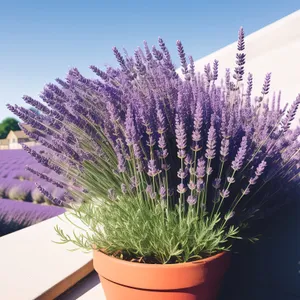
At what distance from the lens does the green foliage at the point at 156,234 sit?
104 centimetres

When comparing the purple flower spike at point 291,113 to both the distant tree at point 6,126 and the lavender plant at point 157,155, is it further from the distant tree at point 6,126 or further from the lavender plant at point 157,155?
the distant tree at point 6,126

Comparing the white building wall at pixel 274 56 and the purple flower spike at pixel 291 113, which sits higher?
the white building wall at pixel 274 56

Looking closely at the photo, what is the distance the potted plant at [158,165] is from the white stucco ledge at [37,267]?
0.34m

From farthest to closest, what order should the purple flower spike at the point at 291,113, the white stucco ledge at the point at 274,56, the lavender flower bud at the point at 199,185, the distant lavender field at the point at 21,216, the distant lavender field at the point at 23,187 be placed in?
the distant lavender field at the point at 23,187 < the distant lavender field at the point at 21,216 < the white stucco ledge at the point at 274,56 < the purple flower spike at the point at 291,113 < the lavender flower bud at the point at 199,185

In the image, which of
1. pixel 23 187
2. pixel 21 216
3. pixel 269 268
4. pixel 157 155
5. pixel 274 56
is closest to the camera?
pixel 157 155

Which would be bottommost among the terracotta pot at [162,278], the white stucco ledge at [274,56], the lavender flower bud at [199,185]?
the terracotta pot at [162,278]

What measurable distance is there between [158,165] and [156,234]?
0.21 meters

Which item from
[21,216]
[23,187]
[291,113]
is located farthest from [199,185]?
[23,187]

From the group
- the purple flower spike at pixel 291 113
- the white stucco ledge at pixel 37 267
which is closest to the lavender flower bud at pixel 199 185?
the purple flower spike at pixel 291 113

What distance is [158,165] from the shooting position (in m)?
1.14

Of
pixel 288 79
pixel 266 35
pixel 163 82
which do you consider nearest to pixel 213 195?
pixel 163 82

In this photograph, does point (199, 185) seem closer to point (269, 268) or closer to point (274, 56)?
point (269, 268)

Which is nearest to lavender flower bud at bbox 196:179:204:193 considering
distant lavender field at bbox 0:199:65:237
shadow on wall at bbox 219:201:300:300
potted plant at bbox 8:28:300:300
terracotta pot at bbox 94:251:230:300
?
potted plant at bbox 8:28:300:300

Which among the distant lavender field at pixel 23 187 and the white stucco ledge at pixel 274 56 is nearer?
the white stucco ledge at pixel 274 56
